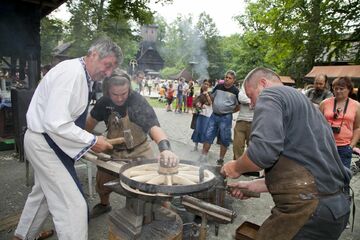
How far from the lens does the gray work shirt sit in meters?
1.77

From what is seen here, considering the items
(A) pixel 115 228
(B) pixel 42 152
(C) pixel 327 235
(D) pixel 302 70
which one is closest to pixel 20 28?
(B) pixel 42 152

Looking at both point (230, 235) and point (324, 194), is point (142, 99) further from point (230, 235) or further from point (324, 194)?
point (324, 194)

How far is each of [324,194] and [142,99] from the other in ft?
7.48

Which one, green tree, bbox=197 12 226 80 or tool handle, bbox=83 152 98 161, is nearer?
tool handle, bbox=83 152 98 161

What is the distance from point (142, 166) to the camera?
9.41ft

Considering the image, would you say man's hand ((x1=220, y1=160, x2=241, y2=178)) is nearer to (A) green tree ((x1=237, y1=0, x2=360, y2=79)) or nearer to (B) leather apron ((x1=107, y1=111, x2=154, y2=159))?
(B) leather apron ((x1=107, y1=111, x2=154, y2=159))

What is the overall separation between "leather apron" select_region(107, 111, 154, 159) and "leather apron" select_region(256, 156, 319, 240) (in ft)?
6.47

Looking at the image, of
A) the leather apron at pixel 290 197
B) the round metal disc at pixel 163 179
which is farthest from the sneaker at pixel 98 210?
the leather apron at pixel 290 197

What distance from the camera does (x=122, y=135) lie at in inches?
141

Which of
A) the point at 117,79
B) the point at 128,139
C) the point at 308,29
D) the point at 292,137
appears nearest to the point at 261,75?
the point at 292,137

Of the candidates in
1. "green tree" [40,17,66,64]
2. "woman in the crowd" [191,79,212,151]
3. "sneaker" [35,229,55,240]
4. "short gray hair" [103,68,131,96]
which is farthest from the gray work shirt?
"green tree" [40,17,66,64]

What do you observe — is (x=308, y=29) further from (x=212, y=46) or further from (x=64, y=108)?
(x=212, y=46)

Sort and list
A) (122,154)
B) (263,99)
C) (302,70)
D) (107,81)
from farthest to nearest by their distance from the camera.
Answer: (302,70) < (122,154) < (107,81) < (263,99)

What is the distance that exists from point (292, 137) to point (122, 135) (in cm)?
223
